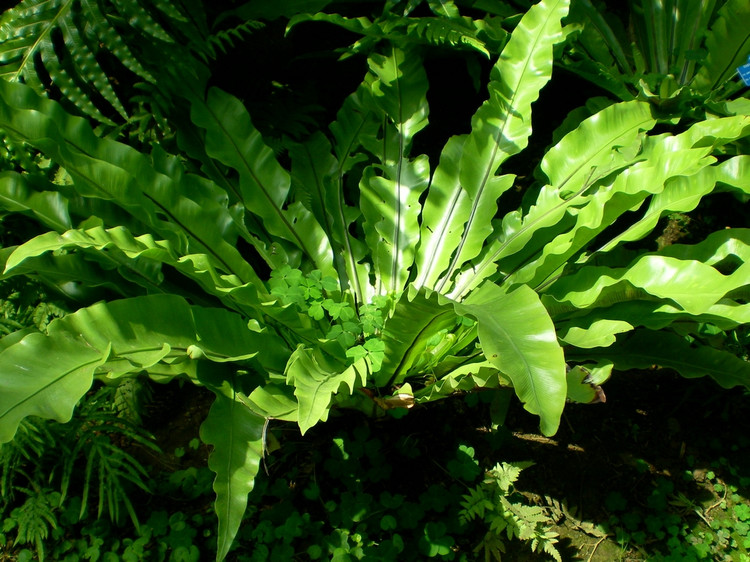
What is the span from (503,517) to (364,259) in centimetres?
86

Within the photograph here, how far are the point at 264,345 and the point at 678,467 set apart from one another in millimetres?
1285

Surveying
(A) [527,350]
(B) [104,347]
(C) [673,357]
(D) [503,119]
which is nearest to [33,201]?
(B) [104,347]

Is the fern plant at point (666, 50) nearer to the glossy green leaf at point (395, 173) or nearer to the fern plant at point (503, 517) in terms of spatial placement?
the glossy green leaf at point (395, 173)

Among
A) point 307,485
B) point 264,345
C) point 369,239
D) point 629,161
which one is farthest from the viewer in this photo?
point 369,239

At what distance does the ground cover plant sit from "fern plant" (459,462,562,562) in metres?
0.31

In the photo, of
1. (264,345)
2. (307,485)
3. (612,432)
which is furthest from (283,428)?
(612,432)

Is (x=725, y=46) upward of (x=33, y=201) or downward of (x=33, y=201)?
upward

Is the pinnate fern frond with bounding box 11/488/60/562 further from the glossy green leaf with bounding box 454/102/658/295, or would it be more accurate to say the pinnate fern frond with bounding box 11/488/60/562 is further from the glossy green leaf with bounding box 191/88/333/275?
the glossy green leaf with bounding box 454/102/658/295

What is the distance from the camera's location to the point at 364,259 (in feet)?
6.02

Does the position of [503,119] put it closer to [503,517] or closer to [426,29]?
[426,29]

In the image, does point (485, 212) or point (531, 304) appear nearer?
point (531, 304)

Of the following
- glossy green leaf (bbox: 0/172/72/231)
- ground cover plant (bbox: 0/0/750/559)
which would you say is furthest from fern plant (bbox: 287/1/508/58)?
glossy green leaf (bbox: 0/172/72/231)

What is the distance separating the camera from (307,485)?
1.53 m

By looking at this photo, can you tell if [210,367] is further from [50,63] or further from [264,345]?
[50,63]
